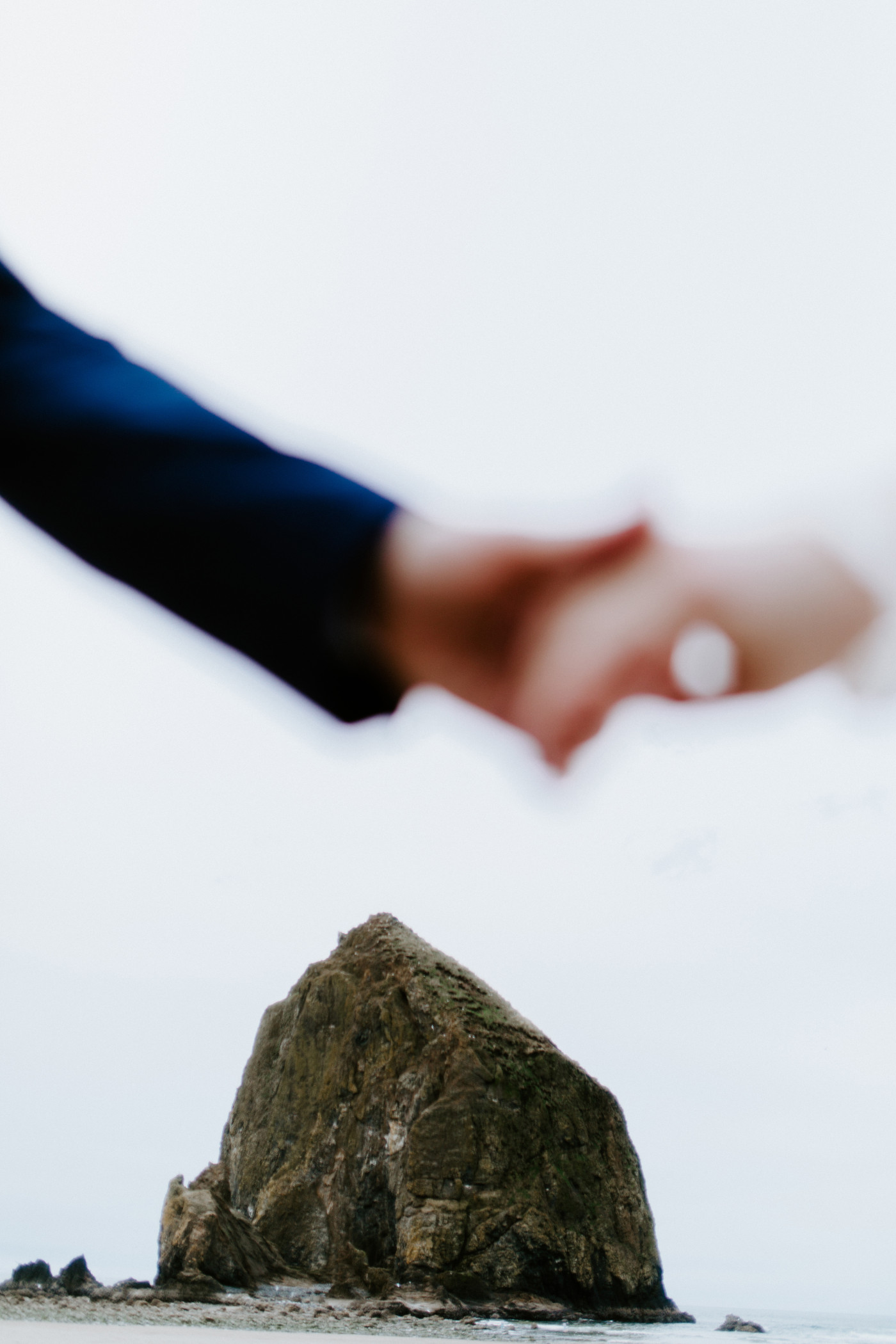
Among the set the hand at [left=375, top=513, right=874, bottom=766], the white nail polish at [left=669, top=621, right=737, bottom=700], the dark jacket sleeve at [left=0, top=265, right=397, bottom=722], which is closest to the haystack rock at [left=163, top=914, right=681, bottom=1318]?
the dark jacket sleeve at [left=0, top=265, right=397, bottom=722]

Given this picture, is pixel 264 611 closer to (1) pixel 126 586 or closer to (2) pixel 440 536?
(1) pixel 126 586

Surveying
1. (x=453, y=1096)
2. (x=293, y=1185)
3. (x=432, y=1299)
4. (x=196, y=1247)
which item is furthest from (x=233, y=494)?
(x=293, y=1185)

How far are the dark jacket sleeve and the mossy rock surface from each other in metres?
34.8

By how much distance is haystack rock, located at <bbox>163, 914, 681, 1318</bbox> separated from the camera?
108 ft

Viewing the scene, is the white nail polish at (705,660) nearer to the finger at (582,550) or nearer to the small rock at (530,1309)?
the finger at (582,550)

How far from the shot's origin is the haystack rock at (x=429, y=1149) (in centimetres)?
3303

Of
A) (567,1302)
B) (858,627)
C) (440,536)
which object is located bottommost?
(567,1302)

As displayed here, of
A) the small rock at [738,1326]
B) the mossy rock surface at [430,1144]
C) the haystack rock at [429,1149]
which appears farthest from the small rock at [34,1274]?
the small rock at [738,1326]

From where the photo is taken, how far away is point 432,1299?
1178 inches

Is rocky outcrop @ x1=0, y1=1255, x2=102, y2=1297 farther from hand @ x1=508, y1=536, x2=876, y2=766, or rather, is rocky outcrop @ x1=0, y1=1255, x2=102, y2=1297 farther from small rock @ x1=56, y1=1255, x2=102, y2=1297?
hand @ x1=508, y1=536, x2=876, y2=766

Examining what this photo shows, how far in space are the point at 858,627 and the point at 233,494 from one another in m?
0.94

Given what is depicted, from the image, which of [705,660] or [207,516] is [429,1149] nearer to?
[207,516]

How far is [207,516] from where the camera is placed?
1.54 m

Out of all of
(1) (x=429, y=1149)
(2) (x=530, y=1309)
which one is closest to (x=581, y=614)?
(2) (x=530, y=1309)
